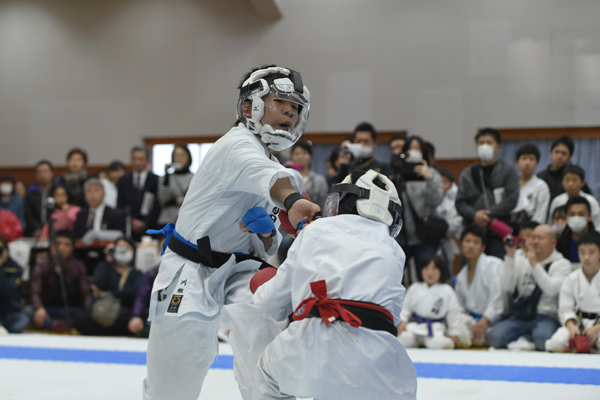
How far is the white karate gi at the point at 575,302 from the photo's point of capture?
4.96 meters

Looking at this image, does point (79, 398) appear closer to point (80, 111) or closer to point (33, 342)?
point (33, 342)

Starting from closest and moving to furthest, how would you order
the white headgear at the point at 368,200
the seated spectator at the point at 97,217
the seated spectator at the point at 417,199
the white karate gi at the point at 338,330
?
1. the white karate gi at the point at 338,330
2. the white headgear at the point at 368,200
3. the seated spectator at the point at 417,199
4. the seated spectator at the point at 97,217

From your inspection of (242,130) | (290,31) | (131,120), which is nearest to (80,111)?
(131,120)

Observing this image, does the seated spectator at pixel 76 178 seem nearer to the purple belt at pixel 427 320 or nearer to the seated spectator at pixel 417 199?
the seated spectator at pixel 417 199

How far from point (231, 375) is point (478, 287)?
2.79 meters

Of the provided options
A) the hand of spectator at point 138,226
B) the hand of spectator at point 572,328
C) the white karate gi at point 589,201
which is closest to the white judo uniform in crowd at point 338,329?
the hand of spectator at point 572,328

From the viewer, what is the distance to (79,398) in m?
3.32

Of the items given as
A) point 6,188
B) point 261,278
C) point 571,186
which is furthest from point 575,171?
point 6,188

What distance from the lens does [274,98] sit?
2.57 m

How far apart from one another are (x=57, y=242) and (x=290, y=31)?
6119 millimetres

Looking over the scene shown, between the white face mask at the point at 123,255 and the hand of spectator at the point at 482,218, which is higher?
the hand of spectator at the point at 482,218

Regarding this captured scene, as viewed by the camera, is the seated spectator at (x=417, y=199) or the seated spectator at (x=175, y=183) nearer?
the seated spectator at (x=417, y=199)

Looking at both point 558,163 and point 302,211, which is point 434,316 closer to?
point 558,163

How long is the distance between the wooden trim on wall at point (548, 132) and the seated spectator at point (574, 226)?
4.50m
